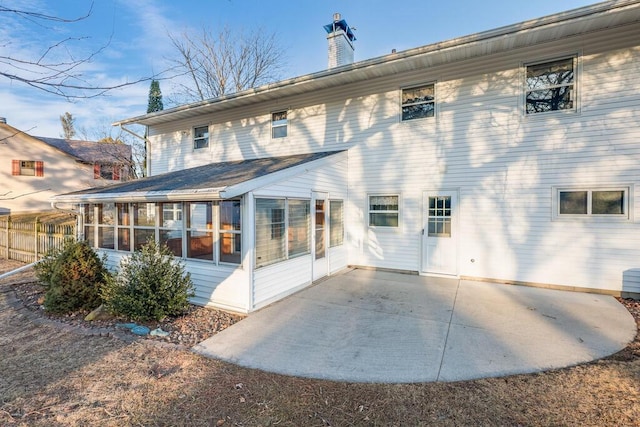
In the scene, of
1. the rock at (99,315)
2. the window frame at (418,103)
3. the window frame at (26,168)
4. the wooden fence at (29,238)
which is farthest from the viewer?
the window frame at (26,168)

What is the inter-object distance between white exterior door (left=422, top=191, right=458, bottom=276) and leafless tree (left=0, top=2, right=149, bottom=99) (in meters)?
6.79

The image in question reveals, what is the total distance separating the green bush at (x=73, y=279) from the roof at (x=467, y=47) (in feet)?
19.9

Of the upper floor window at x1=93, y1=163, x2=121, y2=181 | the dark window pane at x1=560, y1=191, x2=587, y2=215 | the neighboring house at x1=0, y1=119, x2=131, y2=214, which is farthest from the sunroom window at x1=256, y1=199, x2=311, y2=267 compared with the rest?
the upper floor window at x1=93, y1=163, x2=121, y2=181

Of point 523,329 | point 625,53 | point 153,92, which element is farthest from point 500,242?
point 153,92

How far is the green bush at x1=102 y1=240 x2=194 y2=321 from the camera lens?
4750mm

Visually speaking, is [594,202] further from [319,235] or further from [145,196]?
[145,196]

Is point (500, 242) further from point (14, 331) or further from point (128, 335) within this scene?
point (14, 331)

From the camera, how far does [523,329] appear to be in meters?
4.55

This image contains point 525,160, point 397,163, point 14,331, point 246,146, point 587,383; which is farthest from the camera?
point 246,146

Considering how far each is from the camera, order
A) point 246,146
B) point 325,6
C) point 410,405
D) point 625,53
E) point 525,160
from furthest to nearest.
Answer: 1. point 246,146
2. point 325,6
3. point 525,160
4. point 625,53
5. point 410,405

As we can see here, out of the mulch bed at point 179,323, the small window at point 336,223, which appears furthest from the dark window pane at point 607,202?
the mulch bed at point 179,323

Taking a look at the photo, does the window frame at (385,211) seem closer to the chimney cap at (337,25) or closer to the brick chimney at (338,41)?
the brick chimney at (338,41)

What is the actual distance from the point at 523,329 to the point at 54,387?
5877 mm

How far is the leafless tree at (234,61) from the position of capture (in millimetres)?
18484
